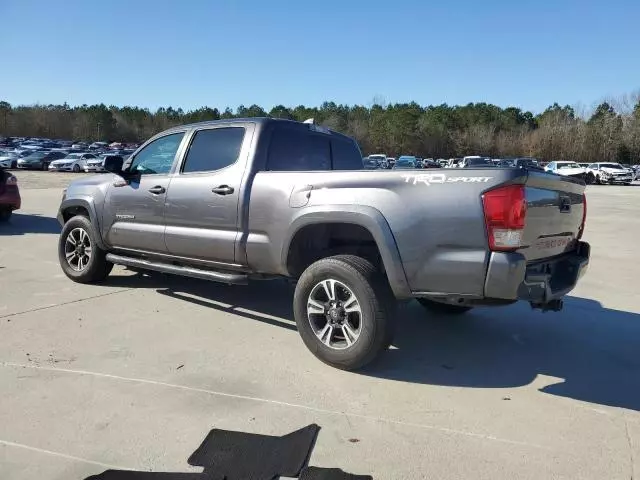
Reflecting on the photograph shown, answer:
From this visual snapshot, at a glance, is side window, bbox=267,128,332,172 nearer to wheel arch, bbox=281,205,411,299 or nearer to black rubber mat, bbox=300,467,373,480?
wheel arch, bbox=281,205,411,299

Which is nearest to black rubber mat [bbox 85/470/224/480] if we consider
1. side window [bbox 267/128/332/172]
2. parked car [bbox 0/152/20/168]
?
side window [bbox 267/128/332/172]

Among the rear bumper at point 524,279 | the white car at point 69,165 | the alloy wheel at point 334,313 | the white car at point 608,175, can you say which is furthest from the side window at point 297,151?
the white car at point 608,175

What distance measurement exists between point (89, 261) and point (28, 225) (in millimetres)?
6588

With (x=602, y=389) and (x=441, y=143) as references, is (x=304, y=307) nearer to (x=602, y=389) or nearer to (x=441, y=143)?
(x=602, y=389)

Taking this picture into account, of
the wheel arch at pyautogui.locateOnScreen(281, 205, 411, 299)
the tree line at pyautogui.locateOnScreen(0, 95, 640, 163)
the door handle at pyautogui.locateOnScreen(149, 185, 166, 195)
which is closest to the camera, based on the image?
the wheel arch at pyautogui.locateOnScreen(281, 205, 411, 299)

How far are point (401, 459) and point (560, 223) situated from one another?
7.27ft

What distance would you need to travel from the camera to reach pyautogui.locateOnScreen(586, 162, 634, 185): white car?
136 feet

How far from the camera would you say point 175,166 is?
18.2ft

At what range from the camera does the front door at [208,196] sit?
4.85 m

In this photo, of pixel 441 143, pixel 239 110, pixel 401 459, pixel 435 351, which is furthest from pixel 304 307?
pixel 239 110

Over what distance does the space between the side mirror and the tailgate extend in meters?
4.25

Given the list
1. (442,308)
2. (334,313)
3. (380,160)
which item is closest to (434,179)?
(334,313)

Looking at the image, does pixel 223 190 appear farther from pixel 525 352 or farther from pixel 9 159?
pixel 9 159

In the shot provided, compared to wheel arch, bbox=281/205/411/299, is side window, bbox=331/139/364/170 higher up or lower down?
higher up
